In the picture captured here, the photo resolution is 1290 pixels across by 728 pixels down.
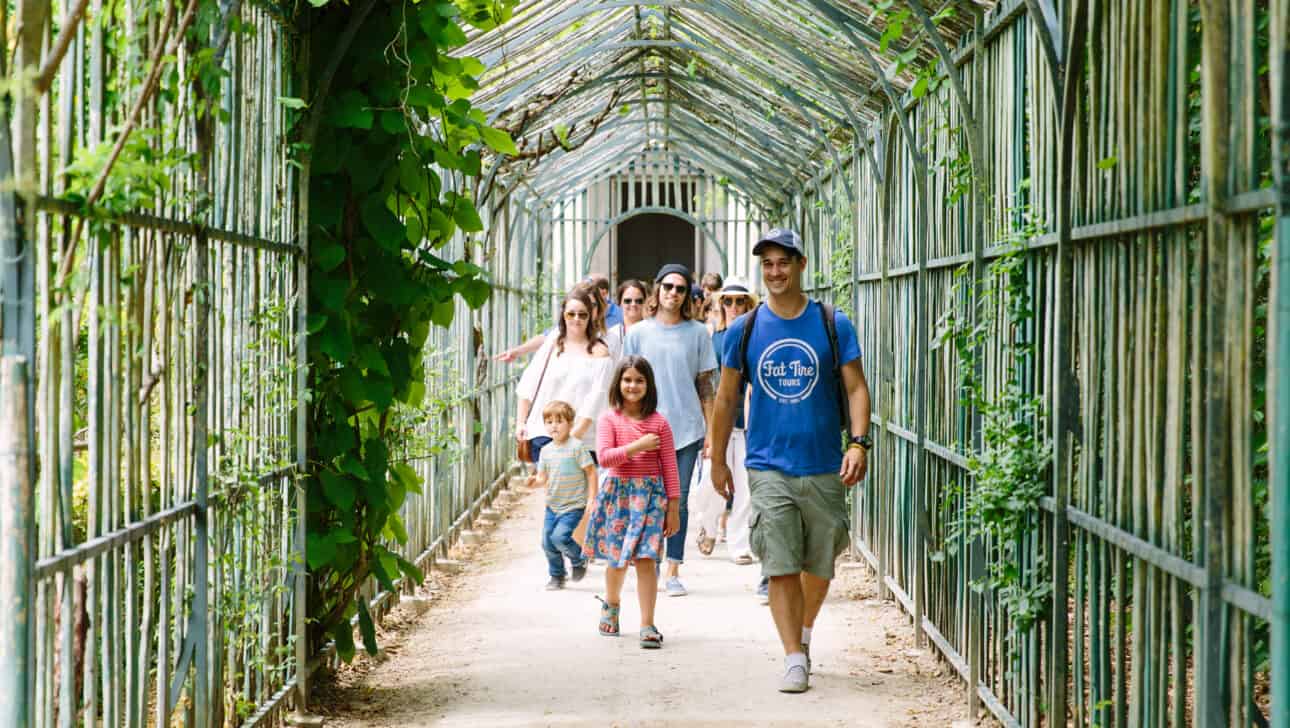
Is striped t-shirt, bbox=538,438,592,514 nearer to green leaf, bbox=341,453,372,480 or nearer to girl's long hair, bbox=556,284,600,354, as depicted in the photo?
girl's long hair, bbox=556,284,600,354

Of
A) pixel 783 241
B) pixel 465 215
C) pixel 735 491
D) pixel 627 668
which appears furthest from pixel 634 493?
pixel 735 491

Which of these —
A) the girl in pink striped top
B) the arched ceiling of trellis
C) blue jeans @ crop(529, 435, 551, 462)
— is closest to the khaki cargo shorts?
the girl in pink striped top

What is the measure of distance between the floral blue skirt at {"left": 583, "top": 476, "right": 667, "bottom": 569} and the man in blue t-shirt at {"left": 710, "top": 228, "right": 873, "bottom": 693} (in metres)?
0.88

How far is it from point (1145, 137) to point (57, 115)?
2442 millimetres

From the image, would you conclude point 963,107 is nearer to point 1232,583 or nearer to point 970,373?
point 970,373

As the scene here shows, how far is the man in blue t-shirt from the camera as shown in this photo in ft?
18.1

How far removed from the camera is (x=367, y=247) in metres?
5.20

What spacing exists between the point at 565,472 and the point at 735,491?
1432mm

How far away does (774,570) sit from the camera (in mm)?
5508

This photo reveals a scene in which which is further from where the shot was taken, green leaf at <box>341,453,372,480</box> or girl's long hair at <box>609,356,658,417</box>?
girl's long hair at <box>609,356,658,417</box>

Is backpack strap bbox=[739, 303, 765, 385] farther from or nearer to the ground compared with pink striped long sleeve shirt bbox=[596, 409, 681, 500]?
farther from the ground

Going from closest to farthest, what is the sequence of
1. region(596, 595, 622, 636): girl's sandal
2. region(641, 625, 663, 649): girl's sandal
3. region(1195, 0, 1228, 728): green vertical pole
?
region(1195, 0, 1228, 728): green vertical pole < region(641, 625, 663, 649): girl's sandal < region(596, 595, 622, 636): girl's sandal

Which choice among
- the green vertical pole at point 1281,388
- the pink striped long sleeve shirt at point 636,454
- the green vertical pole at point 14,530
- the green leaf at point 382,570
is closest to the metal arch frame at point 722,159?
the pink striped long sleeve shirt at point 636,454

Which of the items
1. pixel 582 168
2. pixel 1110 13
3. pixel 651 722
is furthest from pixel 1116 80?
pixel 582 168
